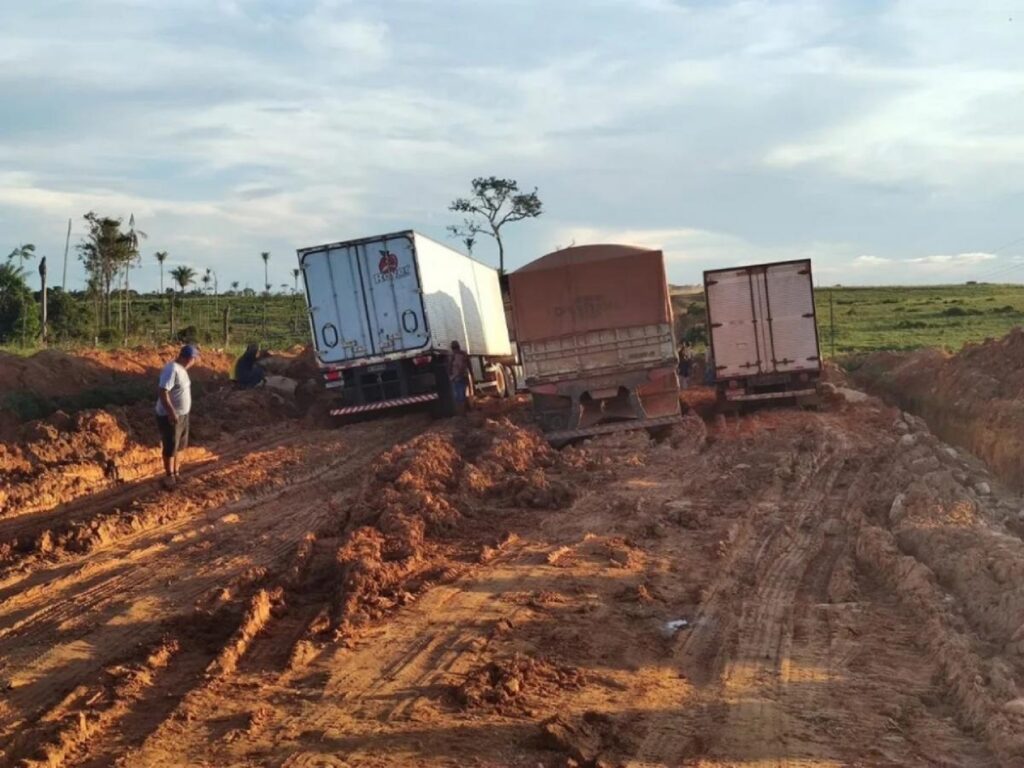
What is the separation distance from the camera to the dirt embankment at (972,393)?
563 inches

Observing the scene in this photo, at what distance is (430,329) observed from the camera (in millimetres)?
19281

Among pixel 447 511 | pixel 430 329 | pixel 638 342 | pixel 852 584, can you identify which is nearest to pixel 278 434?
pixel 430 329

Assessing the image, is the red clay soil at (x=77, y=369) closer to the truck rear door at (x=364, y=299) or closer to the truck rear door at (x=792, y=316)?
the truck rear door at (x=364, y=299)

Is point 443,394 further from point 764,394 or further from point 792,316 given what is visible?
point 792,316

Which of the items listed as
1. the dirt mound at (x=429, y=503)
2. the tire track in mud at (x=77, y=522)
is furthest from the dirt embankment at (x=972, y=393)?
the tire track in mud at (x=77, y=522)

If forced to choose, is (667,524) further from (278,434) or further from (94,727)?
(278,434)

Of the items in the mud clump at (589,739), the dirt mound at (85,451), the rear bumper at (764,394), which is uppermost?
the dirt mound at (85,451)

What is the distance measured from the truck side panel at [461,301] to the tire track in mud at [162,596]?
8797 mm

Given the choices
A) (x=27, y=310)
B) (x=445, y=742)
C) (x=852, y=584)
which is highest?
(x=27, y=310)

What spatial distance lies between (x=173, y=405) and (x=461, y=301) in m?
12.5

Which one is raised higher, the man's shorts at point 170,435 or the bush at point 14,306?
the bush at point 14,306

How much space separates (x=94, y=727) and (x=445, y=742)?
1.78m

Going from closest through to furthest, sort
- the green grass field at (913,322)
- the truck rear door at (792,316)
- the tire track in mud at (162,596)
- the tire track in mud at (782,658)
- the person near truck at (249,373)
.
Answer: the tire track in mud at (782,658), the tire track in mud at (162,596), the truck rear door at (792,316), the person near truck at (249,373), the green grass field at (913,322)

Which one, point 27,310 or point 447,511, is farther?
point 27,310
